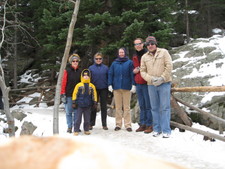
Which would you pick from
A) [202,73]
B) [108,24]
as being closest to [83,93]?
[202,73]

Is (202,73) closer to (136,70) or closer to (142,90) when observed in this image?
(142,90)

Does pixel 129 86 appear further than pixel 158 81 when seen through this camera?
Yes

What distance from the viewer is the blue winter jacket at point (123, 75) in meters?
6.10

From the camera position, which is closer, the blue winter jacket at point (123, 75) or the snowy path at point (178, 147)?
the snowy path at point (178, 147)

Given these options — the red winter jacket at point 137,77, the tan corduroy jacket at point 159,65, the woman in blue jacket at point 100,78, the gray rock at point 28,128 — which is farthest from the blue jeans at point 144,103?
the gray rock at point 28,128

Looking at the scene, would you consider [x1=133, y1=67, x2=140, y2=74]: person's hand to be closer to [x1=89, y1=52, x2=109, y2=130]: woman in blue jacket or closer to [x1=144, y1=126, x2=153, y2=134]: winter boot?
[x1=89, y1=52, x2=109, y2=130]: woman in blue jacket

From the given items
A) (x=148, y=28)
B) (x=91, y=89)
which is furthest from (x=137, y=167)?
(x=148, y=28)

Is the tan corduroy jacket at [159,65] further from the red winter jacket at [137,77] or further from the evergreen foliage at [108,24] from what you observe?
the evergreen foliage at [108,24]

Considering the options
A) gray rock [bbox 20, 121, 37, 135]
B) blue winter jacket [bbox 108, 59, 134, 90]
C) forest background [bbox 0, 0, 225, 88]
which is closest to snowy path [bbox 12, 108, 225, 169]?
blue winter jacket [bbox 108, 59, 134, 90]

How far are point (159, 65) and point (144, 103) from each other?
4.14 feet

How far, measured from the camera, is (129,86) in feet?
20.2

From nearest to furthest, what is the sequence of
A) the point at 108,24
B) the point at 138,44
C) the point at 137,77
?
the point at 138,44
the point at 137,77
the point at 108,24

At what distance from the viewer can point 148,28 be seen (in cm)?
1158

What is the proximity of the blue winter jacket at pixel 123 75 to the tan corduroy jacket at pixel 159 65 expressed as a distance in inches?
34.3
